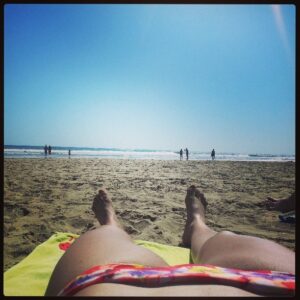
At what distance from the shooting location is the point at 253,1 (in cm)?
131

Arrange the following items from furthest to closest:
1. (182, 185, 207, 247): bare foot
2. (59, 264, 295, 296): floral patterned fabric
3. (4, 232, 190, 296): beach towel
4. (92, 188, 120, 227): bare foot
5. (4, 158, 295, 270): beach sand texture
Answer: (4, 158, 295, 270): beach sand texture, (182, 185, 207, 247): bare foot, (92, 188, 120, 227): bare foot, (4, 232, 190, 296): beach towel, (59, 264, 295, 296): floral patterned fabric

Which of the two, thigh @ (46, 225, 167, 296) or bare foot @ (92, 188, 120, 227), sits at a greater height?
thigh @ (46, 225, 167, 296)

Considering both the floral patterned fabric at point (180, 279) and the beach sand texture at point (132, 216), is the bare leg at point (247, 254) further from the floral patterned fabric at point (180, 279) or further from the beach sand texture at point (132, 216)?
Answer: the beach sand texture at point (132, 216)

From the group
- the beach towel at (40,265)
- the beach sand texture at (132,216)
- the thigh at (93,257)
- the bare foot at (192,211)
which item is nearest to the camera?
the thigh at (93,257)

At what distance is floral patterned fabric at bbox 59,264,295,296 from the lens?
1.07m

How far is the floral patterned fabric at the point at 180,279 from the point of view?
1071mm

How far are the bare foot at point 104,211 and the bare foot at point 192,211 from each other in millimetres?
786

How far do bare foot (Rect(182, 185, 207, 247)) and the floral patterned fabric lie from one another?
1713mm

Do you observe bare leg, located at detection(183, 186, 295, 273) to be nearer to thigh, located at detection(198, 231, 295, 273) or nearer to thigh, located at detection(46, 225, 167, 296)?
thigh, located at detection(198, 231, 295, 273)

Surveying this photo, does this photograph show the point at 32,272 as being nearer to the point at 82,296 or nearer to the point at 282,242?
the point at 82,296

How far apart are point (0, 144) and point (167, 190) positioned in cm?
575

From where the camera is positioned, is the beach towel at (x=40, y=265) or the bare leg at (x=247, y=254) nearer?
the bare leg at (x=247, y=254)

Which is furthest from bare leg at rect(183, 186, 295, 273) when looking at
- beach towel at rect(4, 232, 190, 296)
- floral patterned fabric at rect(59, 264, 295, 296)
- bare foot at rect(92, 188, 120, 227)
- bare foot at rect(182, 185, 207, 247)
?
bare foot at rect(92, 188, 120, 227)

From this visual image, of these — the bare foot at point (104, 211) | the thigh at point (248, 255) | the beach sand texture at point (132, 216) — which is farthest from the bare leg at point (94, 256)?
the beach sand texture at point (132, 216)
